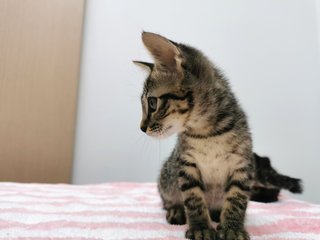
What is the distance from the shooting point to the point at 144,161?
6.59 ft

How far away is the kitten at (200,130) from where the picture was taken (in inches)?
31.1

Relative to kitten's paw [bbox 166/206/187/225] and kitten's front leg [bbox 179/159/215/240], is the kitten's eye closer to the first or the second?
kitten's front leg [bbox 179/159/215/240]

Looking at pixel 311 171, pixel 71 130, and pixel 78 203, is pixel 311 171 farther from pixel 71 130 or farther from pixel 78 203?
pixel 71 130

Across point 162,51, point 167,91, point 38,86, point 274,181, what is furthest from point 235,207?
point 38,86

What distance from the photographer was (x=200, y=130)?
82 centimetres

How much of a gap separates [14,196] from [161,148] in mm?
1022

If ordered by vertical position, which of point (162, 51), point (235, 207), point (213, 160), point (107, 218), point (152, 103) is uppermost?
point (162, 51)

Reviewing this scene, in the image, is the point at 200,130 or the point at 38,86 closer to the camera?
the point at 200,130

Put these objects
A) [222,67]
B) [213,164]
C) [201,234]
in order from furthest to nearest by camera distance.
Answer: [222,67] → [213,164] → [201,234]

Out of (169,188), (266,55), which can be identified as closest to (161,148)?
(266,55)

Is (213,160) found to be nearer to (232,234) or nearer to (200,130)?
(200,130)

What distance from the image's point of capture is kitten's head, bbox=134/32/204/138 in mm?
790

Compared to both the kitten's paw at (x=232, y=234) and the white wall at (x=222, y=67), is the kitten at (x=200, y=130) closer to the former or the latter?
the kitten's paw at (x=232, y=234)

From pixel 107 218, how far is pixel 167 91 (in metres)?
0.39
